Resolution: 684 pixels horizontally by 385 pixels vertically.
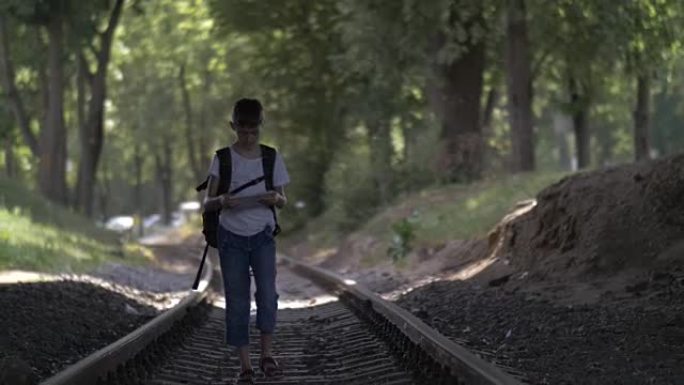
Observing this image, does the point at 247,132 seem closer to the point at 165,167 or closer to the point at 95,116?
the point at 95,116

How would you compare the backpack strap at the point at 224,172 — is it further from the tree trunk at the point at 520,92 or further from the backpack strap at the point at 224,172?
the tree trunk at the point at 520,92

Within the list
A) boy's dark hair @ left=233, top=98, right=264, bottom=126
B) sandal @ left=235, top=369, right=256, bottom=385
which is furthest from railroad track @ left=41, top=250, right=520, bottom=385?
boy's dark hair @ left=233, top=98, right=264, bottom=126

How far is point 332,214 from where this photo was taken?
33.9m

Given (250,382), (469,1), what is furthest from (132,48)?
(250,382)

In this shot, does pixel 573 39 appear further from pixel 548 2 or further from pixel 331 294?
pixel 331 294

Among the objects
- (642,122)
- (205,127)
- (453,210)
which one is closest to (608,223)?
(453,210)

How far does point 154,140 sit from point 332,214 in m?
28.2

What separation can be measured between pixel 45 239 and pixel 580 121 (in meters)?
18.5

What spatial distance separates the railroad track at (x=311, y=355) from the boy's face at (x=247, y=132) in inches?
67.7

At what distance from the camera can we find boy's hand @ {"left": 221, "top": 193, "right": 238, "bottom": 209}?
23.4ft

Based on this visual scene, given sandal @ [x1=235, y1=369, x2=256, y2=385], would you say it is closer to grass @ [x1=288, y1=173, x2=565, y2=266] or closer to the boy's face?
the boy's face

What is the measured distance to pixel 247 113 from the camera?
7.34 metres

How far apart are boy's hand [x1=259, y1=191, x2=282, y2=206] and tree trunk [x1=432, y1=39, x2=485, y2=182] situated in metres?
20.2

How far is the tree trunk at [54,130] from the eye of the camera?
106 feet
